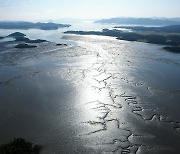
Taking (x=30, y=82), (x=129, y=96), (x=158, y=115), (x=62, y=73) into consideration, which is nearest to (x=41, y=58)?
(x=62, y=73)

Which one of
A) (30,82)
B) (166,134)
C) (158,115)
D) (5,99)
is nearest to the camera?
(166,134)

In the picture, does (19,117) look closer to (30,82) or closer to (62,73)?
(30,82)

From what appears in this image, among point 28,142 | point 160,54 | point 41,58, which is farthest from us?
point 160,54

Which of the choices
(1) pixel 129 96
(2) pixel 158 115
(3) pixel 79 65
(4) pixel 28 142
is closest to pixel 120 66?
(3) pixel 79 65

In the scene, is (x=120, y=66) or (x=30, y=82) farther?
(x=120, y=66)

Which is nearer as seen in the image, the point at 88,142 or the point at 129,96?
the point at 88,142

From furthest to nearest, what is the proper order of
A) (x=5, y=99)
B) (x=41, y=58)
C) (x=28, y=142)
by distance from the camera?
(x=41, y=58) → (x=5, y=99) → (x=28, y=142)

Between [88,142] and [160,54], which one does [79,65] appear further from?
[88,142]
